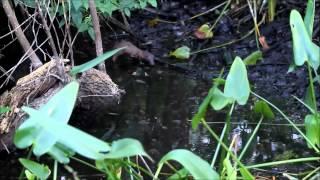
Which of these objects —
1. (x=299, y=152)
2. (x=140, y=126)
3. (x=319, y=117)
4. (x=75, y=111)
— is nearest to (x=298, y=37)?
(x=319, y=117)

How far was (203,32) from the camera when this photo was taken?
3.42 meters

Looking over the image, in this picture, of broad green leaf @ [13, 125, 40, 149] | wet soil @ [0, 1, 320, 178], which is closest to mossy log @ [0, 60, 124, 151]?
wet soil @ [0, 1, 320, 178]

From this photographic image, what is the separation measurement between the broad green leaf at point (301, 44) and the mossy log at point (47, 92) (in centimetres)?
112

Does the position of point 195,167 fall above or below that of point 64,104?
below

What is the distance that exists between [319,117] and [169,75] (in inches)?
55.1

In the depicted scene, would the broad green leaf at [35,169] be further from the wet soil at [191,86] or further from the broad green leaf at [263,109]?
the wet soil at [191,86]

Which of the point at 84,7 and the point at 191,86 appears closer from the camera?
the point at 84,7

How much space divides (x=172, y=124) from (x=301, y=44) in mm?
1064

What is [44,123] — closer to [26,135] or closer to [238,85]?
[26,135]

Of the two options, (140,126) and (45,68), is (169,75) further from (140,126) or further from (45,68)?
(45,68)

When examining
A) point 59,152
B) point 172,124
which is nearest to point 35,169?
point 59,152

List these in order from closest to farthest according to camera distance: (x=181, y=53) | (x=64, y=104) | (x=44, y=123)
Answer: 1. (x=44, y=123)
2. (x=64, y=104)
3. (x=181, y=53)

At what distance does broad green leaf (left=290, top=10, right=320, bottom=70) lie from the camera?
62.6 inches

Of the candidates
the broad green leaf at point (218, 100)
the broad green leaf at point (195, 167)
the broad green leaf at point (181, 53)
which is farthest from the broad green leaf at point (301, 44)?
the broad green leaf at point (181, 53)
